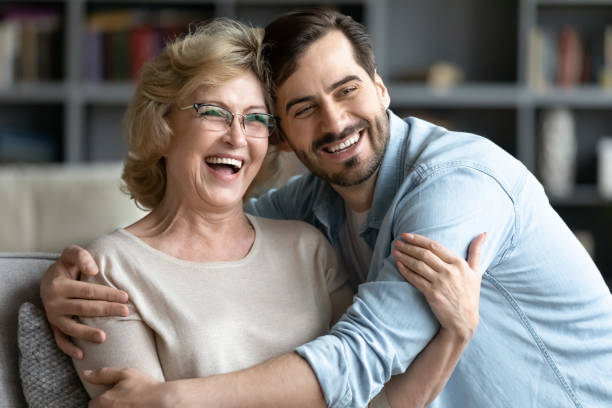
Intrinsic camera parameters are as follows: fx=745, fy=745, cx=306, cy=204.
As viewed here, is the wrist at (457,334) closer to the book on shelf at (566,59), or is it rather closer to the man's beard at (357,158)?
the man's beard at (357,158)

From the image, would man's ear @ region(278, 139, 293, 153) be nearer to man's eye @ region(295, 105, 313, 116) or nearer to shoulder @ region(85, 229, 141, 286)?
man's eye @ region(295, 105, 313, 116)

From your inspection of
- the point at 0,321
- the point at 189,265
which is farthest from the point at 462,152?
the point at 0,321

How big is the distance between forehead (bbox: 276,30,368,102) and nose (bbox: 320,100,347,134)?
0.14 ft

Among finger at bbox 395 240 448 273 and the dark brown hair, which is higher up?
the dark brown hair

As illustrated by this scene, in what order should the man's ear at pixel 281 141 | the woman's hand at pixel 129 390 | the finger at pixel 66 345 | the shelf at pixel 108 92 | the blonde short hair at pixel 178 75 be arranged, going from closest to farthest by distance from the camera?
the woman's hand at pixel 129 390, the finger at pixel 66 345, the blonde short hair at pixel 178 75, the man's ear at pixel 281 141, the shelf at pixel 108 92

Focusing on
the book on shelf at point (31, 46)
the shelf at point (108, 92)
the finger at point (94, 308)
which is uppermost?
the book on shelf at point (31, 46)

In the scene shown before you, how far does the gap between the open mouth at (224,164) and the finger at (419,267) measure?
42cm

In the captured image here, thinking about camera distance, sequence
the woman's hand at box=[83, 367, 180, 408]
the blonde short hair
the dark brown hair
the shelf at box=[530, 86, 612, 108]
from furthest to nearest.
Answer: the shelf at box=[530, 86, 612, 108] < the dark brown hair < the blonde short hair < the woman's hand at box=[83, 367, 180, 408]

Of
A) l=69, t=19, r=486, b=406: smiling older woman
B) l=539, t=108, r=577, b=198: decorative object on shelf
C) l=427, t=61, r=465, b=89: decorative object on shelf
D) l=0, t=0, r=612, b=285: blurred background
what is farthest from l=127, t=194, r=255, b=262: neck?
l=539, t=108, r=577, b=198: decorative object on shelf

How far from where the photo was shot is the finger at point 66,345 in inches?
52.9

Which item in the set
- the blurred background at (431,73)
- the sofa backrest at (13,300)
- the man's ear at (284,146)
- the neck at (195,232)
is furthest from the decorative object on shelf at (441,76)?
the sofa backrest at (13,300)

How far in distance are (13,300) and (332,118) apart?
0.76 meters

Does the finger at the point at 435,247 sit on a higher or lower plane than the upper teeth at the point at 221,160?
lower

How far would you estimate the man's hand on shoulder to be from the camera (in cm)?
132
